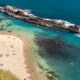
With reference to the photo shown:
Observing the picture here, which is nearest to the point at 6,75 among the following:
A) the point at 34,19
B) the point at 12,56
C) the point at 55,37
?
the point at 12,56

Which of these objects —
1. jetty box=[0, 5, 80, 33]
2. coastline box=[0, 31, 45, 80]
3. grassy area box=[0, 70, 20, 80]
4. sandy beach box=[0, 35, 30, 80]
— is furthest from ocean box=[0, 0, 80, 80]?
grassy area box=[0, 70, 20, 80]

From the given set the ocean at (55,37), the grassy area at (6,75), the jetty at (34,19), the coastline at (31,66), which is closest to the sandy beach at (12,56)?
the coastline at (31,66)

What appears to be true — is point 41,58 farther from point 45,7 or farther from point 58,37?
point 45,7

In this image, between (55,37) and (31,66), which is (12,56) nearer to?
(31,66)

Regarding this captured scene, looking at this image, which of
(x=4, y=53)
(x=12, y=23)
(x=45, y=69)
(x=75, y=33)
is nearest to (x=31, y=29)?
(x=12, y=23)

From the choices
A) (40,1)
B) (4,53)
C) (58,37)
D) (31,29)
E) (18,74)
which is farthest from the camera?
(40,1)

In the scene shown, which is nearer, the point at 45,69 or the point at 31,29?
the point at 45,69
